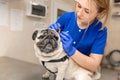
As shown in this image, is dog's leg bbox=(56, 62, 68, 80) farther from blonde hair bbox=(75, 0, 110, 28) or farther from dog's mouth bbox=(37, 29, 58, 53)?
blonde hair bbox=(75, 0, 110, 28)

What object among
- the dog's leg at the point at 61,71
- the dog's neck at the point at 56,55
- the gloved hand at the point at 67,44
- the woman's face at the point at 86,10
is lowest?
the dog's leg at the point at 61,71

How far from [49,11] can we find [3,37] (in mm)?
543

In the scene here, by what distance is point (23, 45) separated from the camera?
1339 mm

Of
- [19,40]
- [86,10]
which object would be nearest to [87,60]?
[86,10]

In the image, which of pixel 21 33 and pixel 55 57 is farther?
pixel 21 33

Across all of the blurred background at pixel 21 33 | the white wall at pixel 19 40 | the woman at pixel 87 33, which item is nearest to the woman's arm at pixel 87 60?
the woman at pixel 87 33

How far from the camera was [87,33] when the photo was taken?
0.93 m

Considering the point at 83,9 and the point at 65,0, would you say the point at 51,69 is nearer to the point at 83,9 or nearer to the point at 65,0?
the point at 83,9

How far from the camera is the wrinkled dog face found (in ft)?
2.53

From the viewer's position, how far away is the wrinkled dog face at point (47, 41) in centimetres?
77

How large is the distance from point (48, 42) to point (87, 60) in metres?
0.20

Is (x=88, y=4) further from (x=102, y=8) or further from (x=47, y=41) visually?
(x=47, y=41)

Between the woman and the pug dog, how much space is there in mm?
24

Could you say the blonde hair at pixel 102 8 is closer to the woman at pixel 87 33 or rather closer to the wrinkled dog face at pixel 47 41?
the woman at pixel 87 33
